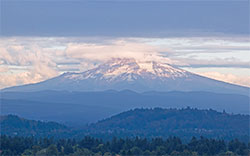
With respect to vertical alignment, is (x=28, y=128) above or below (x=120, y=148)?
above

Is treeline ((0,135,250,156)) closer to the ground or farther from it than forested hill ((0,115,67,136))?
closer to the ground

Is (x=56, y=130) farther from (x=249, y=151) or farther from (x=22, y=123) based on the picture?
(x=249, y=151)

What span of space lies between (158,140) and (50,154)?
79.2 feet

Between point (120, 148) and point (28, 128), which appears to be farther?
point (28, 128)

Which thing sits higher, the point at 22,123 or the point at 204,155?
the point at 22,123

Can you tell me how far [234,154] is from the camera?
328 feet

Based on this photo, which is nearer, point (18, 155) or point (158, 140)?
point (18, 155)

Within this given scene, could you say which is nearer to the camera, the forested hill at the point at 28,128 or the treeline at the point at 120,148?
the treeline at the point at 120,148

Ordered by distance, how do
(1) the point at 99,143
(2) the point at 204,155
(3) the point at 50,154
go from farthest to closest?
(1) the point at 99,143, (2) the point at 204,155, (3) the point at 50,154

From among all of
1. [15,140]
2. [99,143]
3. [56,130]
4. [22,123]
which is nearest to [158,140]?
[99,143]

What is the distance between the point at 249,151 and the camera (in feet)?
336

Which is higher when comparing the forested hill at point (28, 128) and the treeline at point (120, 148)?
the forested hill at point (28, 128)

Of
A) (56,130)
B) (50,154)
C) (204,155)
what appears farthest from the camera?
(56,130)

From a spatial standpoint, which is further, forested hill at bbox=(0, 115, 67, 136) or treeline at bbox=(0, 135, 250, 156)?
forested hill at bbox=(0, 115, 67, 136)
